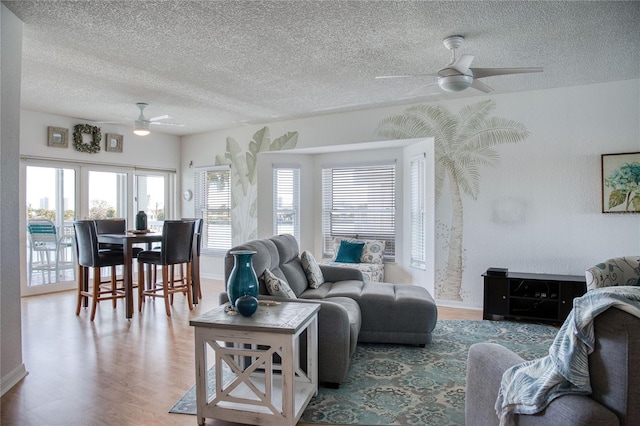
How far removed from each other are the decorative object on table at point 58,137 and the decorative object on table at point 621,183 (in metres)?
7.34

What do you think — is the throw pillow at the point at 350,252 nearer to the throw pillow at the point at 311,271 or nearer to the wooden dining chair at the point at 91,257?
the throw pillow at the point at 311,271

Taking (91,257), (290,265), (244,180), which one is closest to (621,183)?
(290,265)

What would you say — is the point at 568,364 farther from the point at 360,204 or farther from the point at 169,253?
the point at 360,204

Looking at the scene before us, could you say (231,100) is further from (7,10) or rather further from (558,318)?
(558,318)

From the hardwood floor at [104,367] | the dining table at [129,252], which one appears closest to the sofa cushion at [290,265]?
the hardwood floor at [104,367]

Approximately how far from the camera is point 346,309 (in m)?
3.27

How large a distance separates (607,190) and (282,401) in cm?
426

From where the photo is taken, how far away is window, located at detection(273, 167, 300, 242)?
684 centimetres

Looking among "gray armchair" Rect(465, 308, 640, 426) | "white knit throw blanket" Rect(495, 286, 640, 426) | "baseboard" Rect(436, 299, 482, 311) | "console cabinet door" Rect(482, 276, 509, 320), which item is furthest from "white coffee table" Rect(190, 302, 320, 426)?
"baseboard" Rect(436, 299, 482, 311)

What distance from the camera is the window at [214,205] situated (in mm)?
7238

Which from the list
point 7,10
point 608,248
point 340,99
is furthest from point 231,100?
point 608,248

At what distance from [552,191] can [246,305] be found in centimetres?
403

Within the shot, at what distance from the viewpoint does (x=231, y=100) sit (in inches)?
202

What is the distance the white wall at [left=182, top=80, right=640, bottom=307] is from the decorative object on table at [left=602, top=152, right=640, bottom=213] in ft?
0.26
